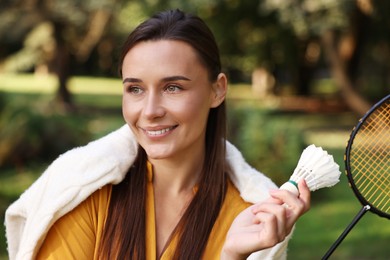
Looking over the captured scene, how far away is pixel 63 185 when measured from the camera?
2.21 metres

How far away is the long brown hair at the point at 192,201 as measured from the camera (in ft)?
7.23

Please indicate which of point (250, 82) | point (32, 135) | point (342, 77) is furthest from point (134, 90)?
point (250, 82)

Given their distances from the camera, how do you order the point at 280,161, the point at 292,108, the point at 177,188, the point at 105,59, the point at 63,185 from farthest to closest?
1. the point at 105,59
2. the point at 292,108
3. the point at 280,161
4. the point at 177,188
5. the point at 63,185

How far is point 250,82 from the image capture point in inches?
1479

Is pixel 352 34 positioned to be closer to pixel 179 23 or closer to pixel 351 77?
pixel 351 77

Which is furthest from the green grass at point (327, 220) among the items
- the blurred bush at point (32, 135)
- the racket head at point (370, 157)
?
the racket head at point (370, 157)

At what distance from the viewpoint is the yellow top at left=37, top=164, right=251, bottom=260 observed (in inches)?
86.4

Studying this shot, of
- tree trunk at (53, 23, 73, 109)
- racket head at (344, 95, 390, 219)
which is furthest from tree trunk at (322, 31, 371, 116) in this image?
racket head at (344, 95, 390, 219)

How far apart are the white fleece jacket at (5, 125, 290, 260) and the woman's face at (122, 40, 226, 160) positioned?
0.17 meters

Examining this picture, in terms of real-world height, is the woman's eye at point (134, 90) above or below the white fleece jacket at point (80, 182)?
above

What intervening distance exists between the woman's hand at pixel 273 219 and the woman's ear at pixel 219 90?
0.62 m

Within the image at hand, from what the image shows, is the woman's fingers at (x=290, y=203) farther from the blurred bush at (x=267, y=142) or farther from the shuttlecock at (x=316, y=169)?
the blurred bush at (x=267, y=142)

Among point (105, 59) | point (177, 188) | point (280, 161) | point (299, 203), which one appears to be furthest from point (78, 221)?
point (105, 59)

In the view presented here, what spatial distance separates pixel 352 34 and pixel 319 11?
5.00 m
